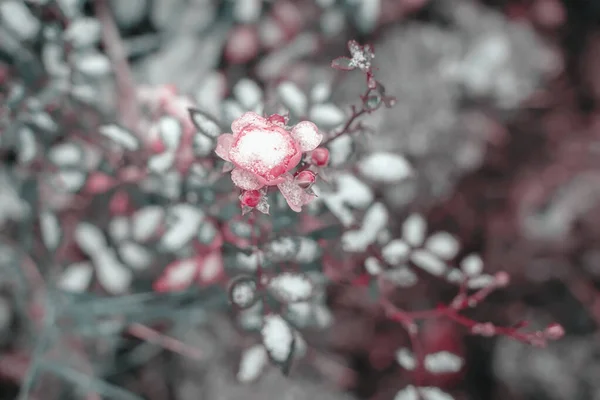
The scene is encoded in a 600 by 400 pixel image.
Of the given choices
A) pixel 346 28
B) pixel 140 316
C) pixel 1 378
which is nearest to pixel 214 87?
Answer: pixel 346 28

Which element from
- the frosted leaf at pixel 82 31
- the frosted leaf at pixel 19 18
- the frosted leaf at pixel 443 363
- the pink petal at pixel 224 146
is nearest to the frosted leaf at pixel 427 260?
the frosted leaf at pixel 443 363

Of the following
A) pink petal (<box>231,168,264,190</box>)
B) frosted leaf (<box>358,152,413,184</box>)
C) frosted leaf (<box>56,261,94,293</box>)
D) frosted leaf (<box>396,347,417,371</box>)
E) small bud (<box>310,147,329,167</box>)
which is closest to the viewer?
pink petal (<box>231,168,264,190</box>)

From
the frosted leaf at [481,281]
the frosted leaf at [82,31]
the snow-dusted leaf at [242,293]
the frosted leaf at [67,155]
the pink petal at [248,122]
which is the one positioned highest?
the frosted leaf at [82,31]

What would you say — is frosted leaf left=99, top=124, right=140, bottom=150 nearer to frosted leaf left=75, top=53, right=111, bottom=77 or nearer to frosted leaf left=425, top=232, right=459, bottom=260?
frosted leaf left=75, top=53, right=111, bottom=77

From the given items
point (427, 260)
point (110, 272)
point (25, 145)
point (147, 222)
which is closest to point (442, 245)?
point (427, 260)

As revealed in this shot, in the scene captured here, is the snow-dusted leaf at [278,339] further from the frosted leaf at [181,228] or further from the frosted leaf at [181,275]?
the frosted leaf at [181,275]

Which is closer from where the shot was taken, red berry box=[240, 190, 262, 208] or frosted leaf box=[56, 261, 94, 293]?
red berry box=[240, 190, 262, 208]

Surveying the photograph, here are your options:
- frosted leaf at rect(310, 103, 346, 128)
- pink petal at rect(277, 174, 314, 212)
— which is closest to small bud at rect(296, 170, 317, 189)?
pink petal at rect(277, 174, 314, 212)
